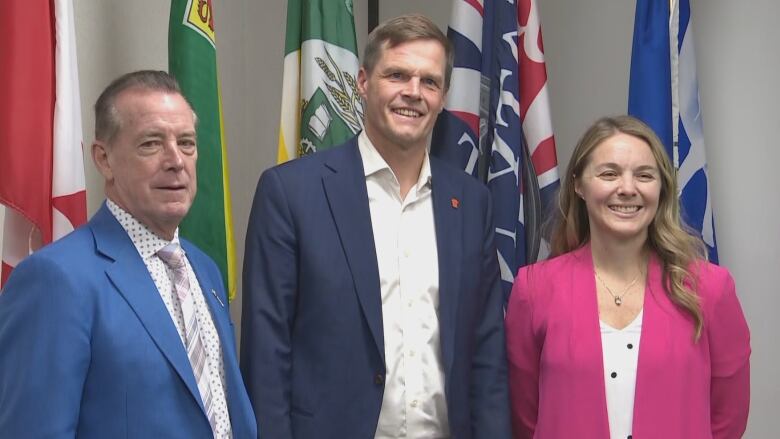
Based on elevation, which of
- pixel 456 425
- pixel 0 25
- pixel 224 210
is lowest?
pixel 456 425

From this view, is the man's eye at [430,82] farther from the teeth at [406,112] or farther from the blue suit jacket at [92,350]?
the blue suit jacket at [92,350]

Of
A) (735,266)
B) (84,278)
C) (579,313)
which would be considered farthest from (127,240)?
(735,266)

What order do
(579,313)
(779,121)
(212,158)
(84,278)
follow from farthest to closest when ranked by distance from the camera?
(779,121) → (212,158) → (579,313) → (84,278)

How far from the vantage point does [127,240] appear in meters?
1.54

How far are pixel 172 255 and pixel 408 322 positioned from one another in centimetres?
64

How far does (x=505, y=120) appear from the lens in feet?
9.60

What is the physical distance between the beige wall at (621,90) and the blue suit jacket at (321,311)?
2.54 feet

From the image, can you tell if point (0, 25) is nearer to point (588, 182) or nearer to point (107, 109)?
point (107, 109)

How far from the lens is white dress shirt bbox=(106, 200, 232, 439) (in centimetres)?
155

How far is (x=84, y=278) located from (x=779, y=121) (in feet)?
8.26

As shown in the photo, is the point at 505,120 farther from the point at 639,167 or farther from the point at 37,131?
the point at 37,131

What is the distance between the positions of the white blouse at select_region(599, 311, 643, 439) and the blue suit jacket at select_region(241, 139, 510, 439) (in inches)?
13.1

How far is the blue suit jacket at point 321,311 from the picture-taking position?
197 centimetres

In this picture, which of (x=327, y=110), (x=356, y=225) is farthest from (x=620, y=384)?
(x=327, y=110)
